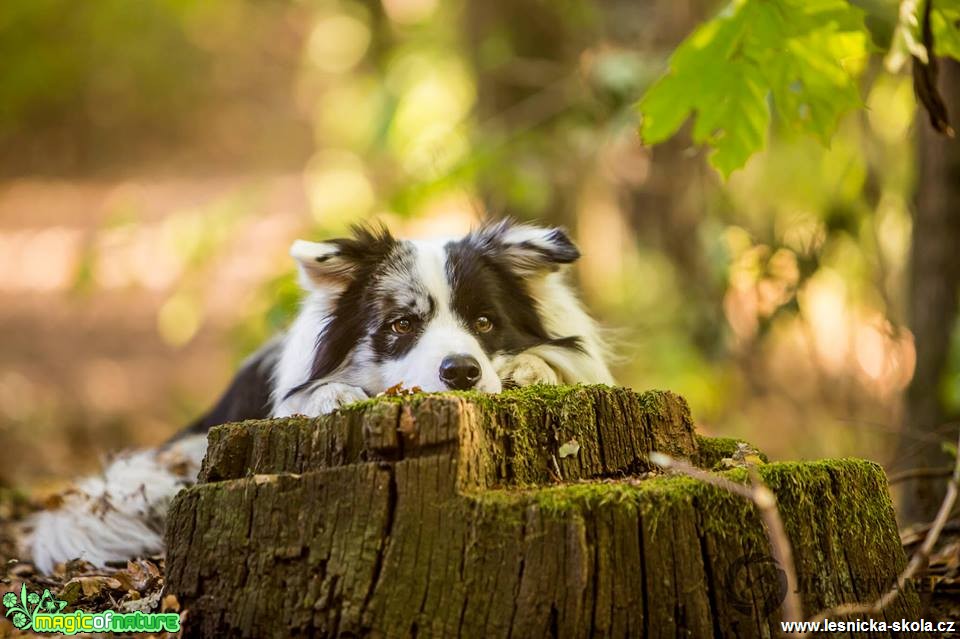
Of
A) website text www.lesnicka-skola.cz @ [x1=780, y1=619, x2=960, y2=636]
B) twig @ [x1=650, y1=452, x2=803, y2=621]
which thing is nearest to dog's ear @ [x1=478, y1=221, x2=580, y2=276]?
twig @ [x1=650, y1=452, x2=803, y2=621]

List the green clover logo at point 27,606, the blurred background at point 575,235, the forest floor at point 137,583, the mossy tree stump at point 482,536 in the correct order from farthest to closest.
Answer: the blurred background at point 575,235
the forest floor at point 137,583
the green clover logo at point 27,606
the mossy tree stump at point 482,536

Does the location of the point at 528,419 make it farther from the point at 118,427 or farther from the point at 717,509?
the point at 118,427

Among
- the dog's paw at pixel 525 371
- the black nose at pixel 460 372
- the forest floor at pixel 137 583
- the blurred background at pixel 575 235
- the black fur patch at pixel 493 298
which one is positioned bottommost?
the forest floor at pixel 137 583

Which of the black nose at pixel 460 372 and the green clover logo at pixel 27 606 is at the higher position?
the black nose at pixel 460 372

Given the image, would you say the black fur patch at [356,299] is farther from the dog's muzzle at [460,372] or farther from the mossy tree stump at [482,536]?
the mossy tree stump at [482,536]

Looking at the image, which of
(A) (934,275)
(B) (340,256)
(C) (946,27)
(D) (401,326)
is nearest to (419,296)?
(D) (401,326)

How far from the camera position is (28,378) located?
1280 cm

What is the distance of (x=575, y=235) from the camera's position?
863cm

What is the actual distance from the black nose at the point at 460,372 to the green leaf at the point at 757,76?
115 centimetres

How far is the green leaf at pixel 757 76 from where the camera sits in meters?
3.67

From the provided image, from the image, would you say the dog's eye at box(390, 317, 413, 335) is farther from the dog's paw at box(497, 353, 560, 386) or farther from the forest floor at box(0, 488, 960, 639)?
the forest floor at box(0, 488, 960, 639)

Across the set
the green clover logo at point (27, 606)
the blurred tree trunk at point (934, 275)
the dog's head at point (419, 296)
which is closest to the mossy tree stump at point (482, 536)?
the green clover logo at point (27, 606)

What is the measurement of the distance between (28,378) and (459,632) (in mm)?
11682

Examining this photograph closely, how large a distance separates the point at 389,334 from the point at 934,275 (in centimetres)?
285
